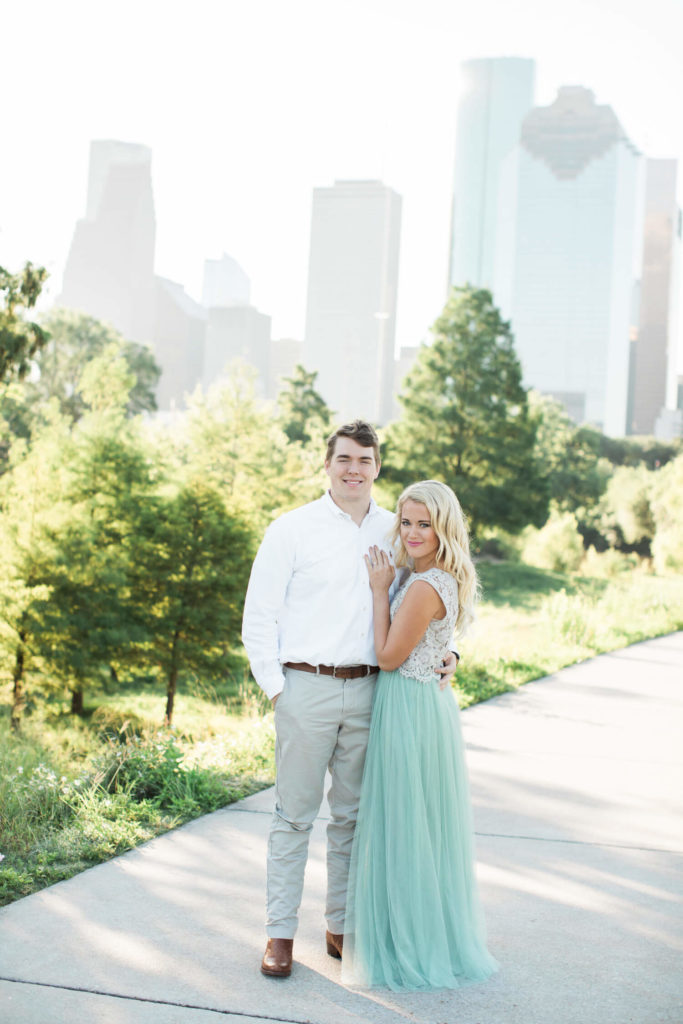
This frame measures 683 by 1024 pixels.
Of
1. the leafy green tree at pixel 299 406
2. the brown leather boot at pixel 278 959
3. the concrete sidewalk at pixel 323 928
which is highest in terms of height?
the leafy green tree at pixel 299 406

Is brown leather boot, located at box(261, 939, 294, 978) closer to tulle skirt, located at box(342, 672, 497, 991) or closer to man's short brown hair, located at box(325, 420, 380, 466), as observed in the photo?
tulle skirt, located at box(342, 672, 497, 991)

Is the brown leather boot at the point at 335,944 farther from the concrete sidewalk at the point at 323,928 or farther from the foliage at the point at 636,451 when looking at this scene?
the foliage at the point at 636,451

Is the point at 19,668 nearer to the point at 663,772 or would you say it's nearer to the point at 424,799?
the point at 663,772

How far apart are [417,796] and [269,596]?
876 mm

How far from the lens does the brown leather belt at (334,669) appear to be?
3371 millimetres

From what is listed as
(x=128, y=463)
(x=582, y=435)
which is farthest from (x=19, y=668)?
(x=582, y=435)

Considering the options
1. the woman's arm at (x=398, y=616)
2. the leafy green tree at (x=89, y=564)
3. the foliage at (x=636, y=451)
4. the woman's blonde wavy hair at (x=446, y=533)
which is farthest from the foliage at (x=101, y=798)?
the foliage at (x=636, y=451)

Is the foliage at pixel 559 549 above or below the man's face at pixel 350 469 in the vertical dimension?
below

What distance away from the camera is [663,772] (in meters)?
6.11

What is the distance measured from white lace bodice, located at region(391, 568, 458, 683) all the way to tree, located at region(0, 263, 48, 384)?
12.0 meters

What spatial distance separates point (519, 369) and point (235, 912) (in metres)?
35.9

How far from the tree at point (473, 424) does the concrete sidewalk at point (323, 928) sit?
30.1 m

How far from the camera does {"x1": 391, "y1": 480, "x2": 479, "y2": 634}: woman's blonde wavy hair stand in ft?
11.1

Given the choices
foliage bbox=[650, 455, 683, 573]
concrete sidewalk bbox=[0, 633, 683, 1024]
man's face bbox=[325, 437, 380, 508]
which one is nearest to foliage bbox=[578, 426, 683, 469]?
foliage bbox=[650, 455, 683, 573]
